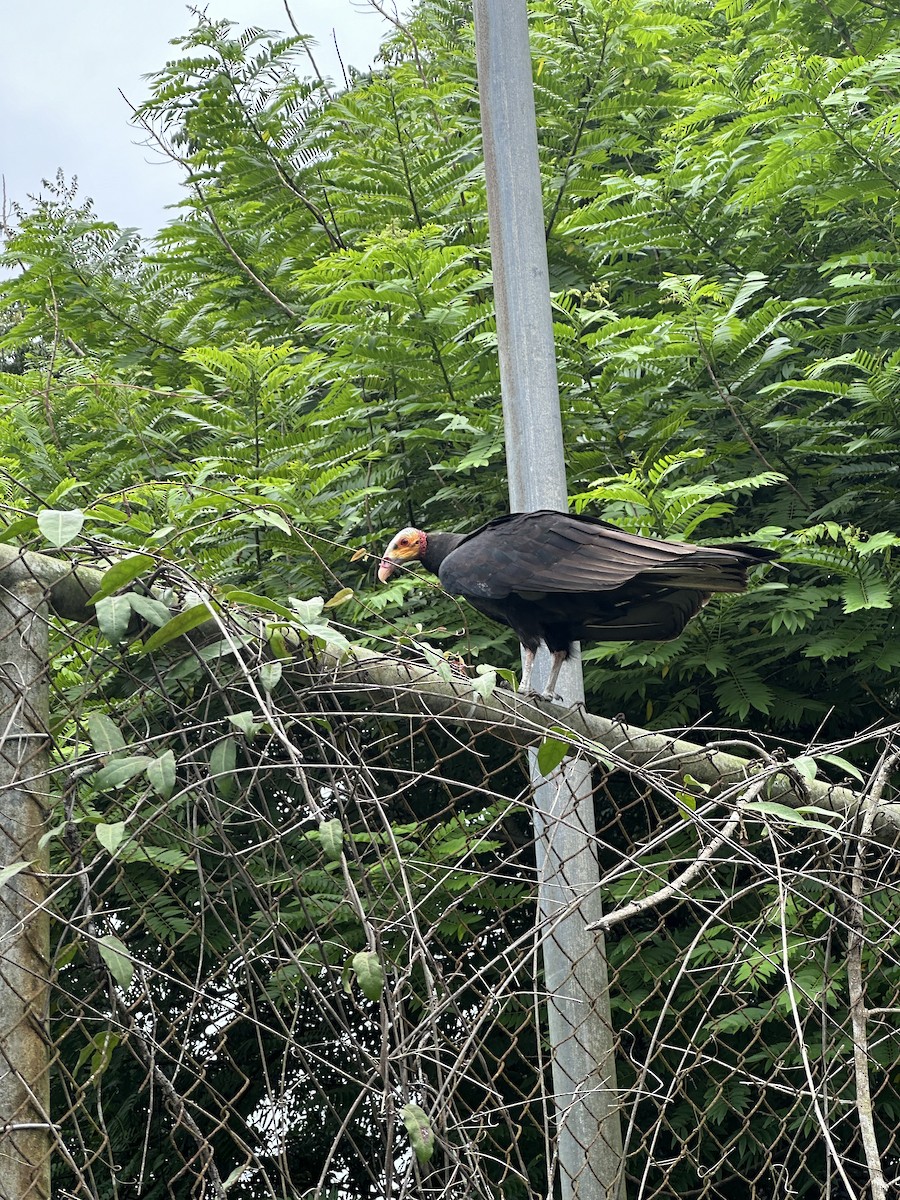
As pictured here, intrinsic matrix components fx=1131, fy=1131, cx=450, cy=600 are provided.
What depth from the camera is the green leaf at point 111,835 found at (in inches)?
45.3

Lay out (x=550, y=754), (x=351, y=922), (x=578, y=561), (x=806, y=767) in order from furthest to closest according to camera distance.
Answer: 1. (x=351, y=922)
2. (x=578, y=561)
3. (x=806, y=767)
4. (x=550, y=754)

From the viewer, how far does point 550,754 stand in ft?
4.91

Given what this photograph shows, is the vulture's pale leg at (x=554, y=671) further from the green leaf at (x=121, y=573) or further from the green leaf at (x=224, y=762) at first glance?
the green leaf at (x=121, y=573)

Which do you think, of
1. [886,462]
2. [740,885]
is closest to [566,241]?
[886,462]

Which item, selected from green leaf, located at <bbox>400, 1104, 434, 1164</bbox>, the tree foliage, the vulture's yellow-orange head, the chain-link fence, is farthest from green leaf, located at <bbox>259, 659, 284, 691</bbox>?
the vulture's yellow-orange head

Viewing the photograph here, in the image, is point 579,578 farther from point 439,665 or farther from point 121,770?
point 121,770

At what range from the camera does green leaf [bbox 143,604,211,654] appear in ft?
4.46

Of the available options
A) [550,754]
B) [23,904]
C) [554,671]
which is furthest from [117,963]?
[554,671]

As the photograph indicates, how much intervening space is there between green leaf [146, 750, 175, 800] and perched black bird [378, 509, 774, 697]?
126 centimetres

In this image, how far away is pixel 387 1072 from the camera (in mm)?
1188

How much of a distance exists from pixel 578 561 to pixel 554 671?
0.26 meters

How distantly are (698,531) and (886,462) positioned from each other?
0.64m

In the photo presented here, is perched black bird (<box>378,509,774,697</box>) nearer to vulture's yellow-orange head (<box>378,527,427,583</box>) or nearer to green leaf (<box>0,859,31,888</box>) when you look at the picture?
vulture's yellow-orange head (<box>378,527,427,583</box>)

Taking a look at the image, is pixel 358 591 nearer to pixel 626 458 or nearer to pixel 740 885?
pixel 626 458
